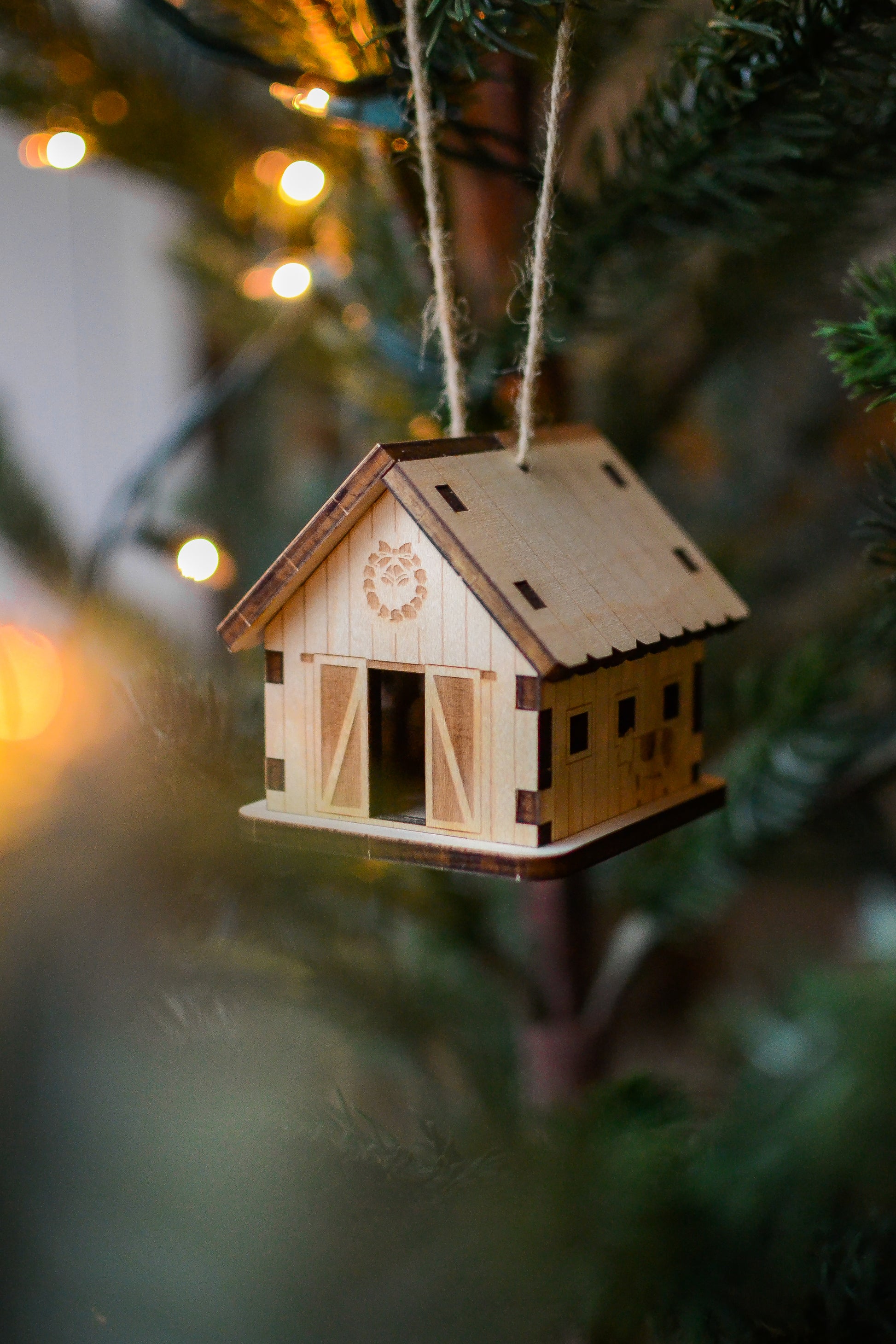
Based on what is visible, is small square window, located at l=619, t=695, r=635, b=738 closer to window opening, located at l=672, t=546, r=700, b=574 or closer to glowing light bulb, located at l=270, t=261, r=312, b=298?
window opening, located at l=672, t=546, r=700, b=574

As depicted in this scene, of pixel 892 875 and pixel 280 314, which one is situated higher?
pixel 280 314

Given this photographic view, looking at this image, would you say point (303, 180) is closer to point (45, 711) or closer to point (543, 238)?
point (543, 238)

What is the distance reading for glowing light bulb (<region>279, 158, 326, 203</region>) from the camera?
676mm

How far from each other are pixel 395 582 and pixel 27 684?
1.26ft

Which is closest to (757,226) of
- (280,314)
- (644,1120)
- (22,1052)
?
(280,314)

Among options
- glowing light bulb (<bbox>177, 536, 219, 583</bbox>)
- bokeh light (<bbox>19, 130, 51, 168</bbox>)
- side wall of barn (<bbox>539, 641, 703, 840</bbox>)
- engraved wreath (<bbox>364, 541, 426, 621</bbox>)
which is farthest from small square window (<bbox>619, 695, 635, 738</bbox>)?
bokeh light (<bbox>19, 130, 51, 168</bbox>)

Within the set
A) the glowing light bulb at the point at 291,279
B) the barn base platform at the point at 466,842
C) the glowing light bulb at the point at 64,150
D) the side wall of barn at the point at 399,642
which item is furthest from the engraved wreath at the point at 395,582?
the glowing light bulb at the point at 64,150

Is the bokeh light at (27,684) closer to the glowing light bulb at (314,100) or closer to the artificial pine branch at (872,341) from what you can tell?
the glowing light bulb at (314,100)

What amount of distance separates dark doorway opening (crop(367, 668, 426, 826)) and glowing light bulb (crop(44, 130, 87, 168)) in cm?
35

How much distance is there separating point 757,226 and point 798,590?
645 millimetres

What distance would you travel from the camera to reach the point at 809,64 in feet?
1.77

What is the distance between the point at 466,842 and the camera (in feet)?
1.78

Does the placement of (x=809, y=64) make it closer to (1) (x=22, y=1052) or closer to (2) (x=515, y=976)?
(2) (x=515, y=976)

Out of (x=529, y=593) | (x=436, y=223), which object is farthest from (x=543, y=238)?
(x=529, y=593)
